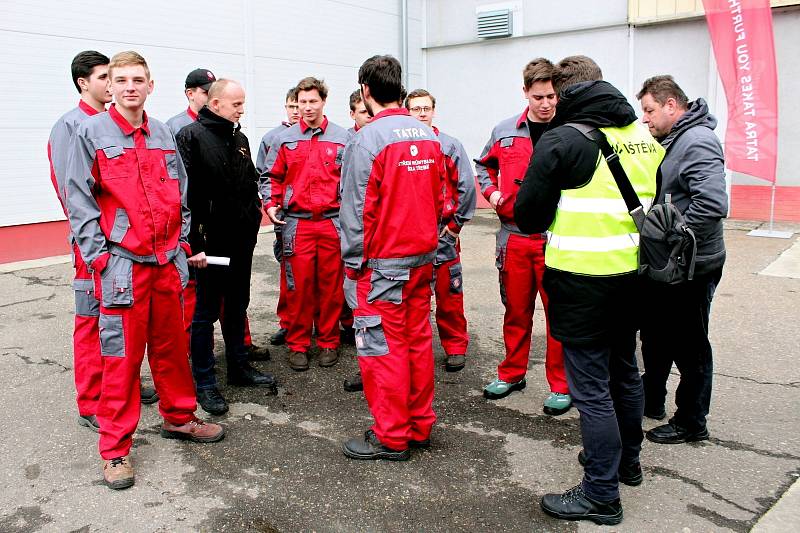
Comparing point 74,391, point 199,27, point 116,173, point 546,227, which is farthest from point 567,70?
point 199,27

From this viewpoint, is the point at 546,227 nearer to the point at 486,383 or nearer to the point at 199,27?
the point at 486,383

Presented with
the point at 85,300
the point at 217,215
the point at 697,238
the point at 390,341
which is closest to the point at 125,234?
the point at 85,300

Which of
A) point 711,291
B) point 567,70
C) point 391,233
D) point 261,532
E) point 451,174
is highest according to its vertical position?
point 567,70

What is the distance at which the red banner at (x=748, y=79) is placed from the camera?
347 inches

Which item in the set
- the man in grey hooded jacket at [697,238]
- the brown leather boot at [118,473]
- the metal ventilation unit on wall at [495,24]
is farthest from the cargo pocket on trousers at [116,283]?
the metal ventilation unit on wall at [495,24]

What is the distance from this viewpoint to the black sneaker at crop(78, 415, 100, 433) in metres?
3.88

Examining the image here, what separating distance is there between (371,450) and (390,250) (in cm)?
107

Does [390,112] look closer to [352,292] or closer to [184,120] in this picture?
[352,292]

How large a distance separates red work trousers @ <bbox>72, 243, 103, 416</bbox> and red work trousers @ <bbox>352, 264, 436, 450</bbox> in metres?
1.56

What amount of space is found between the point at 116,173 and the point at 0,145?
6.33 metres

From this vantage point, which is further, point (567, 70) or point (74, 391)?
point (74, 391)

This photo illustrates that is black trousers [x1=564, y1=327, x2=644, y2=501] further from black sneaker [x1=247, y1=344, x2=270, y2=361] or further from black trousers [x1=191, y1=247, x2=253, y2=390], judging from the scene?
black sneaker [x1=247, y1=344, x2=270, y2=361]

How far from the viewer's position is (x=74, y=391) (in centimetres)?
448

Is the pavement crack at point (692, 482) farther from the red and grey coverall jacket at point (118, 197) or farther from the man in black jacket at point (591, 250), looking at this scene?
the red and grey coverall jacket at point (118, 197)
